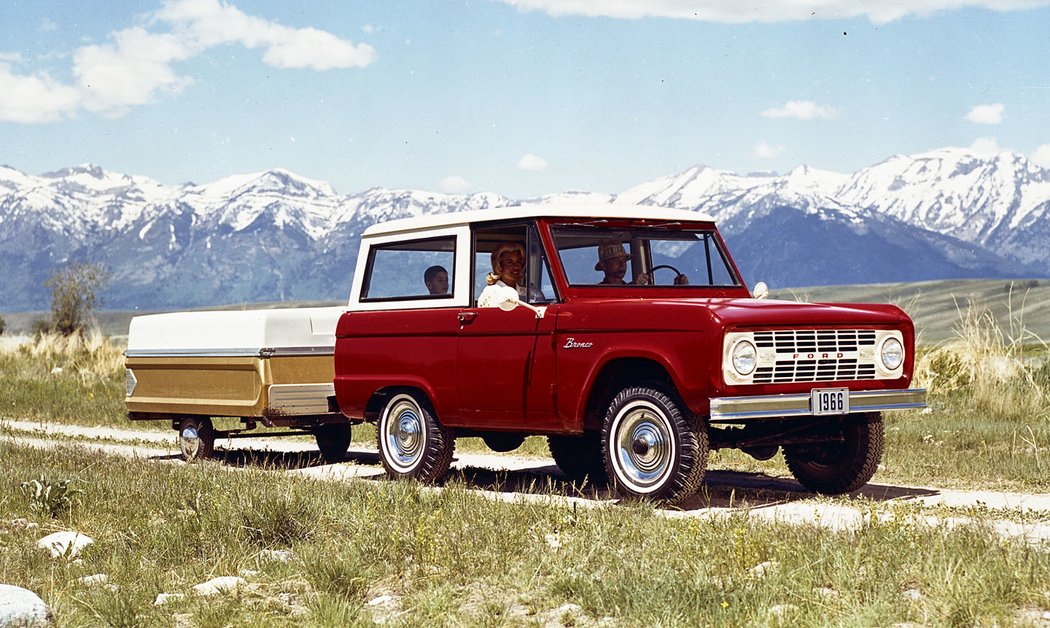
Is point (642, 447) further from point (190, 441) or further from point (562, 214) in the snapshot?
point (190, 441)

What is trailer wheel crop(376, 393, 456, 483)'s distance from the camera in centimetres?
1190

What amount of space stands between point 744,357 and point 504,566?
2.75 meters

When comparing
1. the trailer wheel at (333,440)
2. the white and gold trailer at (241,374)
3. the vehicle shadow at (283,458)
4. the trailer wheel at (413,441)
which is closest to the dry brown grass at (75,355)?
the vehicle shadow at (283,458)

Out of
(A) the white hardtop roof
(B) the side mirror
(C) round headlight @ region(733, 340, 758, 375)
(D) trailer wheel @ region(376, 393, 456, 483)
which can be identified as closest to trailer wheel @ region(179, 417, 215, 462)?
(D) trailer wheel @ region(376, 393, 456, 483)

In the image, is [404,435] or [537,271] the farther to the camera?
[404,435]

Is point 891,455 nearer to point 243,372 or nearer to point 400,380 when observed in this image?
point 400,380

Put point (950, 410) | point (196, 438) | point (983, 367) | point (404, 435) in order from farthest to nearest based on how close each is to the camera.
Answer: point (983, 367) → point (950, 410) → point (196, 438) → point (404, 435)

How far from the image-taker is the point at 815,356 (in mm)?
10078

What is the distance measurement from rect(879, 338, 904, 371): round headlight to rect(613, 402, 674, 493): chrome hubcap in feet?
5.87

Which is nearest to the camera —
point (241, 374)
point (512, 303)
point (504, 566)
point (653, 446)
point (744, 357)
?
point (504, 566)

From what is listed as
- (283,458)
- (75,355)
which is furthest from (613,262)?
(75,355)

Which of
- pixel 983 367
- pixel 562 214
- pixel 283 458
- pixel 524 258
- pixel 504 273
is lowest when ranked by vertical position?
pixel 283 458

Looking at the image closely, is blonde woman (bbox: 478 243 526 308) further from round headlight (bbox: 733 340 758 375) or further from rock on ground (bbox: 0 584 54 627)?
rock on ground (bbox: 0 584 54 627)

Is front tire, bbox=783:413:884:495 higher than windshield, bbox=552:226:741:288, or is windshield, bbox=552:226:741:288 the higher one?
windshield, bbox=552:226:741:288
